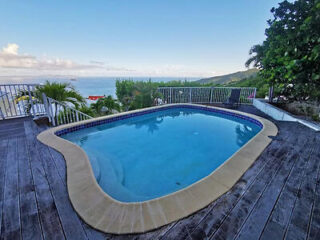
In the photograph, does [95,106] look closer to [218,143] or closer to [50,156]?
[50,156]

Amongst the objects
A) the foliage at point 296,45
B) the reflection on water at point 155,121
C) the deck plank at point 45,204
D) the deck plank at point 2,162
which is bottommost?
the reflection on water at point 155,121

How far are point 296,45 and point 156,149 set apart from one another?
16.1 feet

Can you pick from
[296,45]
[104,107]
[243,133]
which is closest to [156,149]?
[243,133]

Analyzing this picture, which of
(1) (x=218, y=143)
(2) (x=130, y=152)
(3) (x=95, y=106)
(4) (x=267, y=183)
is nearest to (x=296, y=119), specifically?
(1) (x=218, y=143)

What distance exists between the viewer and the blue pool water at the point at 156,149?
2672mm

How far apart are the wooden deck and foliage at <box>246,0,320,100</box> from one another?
101 inches

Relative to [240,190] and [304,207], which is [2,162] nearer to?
[240,190]

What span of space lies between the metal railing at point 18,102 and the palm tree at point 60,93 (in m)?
0.23

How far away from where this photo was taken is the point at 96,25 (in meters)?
10.1

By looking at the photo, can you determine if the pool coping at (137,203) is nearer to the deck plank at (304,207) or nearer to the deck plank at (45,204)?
the deck plank at (45,204)

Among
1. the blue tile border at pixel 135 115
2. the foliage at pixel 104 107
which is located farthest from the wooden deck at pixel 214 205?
the foliage at pixel 104 107

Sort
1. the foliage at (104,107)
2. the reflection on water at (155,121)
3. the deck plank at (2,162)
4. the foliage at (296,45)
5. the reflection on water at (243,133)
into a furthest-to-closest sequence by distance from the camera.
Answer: the foliage at (104,107) < the reflection on water at (155,121) < the reflection on water at (243,133) < the foliage at (296,45) < the deck plank at (2,162)

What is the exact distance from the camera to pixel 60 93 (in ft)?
17.6

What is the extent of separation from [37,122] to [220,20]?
1180cm
